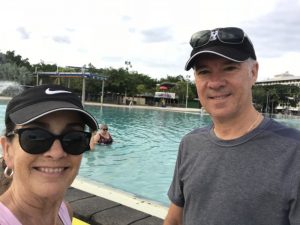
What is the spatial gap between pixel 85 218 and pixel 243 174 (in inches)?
111

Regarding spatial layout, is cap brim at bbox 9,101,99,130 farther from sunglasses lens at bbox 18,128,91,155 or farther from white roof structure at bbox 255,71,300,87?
white roof structure at bbox 255,71,300,87

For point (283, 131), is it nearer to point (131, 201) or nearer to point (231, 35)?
point (231, 35)

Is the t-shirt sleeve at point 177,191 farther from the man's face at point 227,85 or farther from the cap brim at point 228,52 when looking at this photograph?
the cap brim at point 228,52

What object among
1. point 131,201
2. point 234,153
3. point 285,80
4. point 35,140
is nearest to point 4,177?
point 35,140

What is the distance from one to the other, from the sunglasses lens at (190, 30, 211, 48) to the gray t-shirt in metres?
0.56

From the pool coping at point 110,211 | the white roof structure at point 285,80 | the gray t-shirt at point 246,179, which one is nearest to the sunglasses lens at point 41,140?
the gray t-shirt at point 246,179

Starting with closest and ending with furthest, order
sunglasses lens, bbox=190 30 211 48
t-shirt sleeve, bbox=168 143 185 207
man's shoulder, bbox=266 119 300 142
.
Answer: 1. man's shoulder, bbox=266 119 300 142
2. sunglasses lens, bbox=190 30 211 48
3. t-shirt sleeve, bbox=168 143 185 207

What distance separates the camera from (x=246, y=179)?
2020 millimetres

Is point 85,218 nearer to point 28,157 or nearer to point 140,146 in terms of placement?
point 28,157

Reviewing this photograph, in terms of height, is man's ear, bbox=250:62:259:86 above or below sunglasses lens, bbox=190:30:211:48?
below

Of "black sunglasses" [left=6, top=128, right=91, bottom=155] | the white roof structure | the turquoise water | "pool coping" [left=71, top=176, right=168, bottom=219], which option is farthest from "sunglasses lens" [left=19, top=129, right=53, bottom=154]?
the white roof structure

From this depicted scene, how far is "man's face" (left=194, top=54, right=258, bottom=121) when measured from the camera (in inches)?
85.7

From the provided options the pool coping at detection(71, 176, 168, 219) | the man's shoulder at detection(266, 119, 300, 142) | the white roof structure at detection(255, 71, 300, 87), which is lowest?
the pool coping at detection(71, 176, 168, 219)

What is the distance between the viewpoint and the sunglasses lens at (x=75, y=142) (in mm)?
1626
